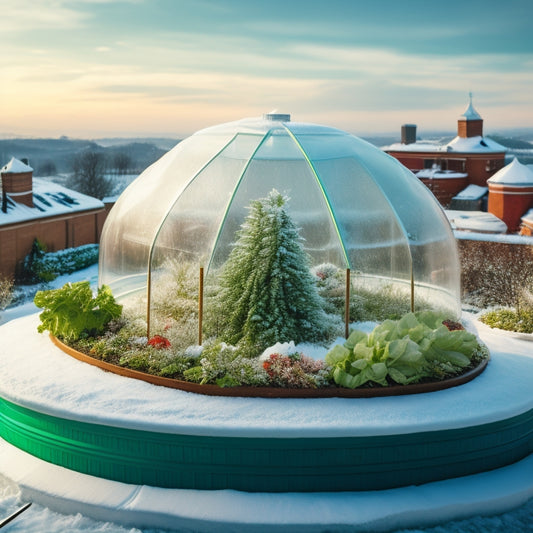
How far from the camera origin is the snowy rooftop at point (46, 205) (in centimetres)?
2148

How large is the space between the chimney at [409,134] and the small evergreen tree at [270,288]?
3780 cm

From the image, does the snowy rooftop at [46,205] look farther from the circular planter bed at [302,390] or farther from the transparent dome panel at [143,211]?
the circular planter bed at [302,390]

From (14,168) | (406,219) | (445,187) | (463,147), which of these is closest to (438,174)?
(445,187)

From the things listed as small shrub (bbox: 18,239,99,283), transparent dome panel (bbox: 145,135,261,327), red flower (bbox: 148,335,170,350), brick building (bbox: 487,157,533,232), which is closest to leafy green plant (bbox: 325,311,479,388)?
red flower (bbox: 148,335,170,350)

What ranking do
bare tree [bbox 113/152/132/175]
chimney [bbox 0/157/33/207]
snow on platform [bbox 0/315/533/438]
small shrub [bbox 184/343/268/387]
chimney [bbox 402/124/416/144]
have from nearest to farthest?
snow on platform [bbox 0/315/533/438], small shrub [bbox 184/343/268/387], chimney [bbox 0/157/33/207], chimney [bbox 402/124/416/144], bare tree [bbox 113/152/132/175]

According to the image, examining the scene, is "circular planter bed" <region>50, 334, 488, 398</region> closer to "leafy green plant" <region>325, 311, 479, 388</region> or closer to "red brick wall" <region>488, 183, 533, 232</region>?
"leafy green plant" <region>325, 311, 479, 388</region>

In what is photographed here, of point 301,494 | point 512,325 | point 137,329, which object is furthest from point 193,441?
point 512,325

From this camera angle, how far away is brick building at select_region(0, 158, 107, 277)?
2116cm

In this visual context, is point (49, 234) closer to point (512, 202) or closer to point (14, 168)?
point (14, 168)

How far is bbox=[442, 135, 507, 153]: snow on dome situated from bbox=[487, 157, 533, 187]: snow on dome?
793cm

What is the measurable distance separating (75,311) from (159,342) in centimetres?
141

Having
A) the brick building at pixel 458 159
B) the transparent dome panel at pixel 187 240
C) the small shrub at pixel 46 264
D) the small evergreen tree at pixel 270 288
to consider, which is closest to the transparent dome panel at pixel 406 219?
the small evergreen tree at pixel 270 288

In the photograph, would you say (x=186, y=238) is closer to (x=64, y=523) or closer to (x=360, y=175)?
(x=360, y=175)

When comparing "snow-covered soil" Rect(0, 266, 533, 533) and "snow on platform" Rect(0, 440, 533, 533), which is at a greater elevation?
"snow on platform" Rect(0, 440, 533, 533)
